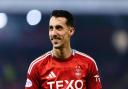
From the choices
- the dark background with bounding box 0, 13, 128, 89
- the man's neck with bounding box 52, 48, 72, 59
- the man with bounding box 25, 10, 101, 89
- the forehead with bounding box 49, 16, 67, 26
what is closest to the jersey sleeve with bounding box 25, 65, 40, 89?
the man with bounding box 25, 10, 101, 89

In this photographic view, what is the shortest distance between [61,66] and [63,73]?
0.25 feet

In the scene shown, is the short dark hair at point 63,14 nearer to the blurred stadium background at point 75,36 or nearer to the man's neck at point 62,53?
the man's neck at point 62,53

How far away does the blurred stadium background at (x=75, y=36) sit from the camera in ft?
32.8

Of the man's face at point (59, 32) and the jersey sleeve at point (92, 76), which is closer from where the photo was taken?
the man's face at point (59, 32)

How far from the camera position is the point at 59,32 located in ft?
14.2

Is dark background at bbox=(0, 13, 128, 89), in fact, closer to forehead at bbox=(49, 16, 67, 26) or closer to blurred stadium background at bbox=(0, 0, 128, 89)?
blurred stadium background at bbox=(0, 0, 128, 89)

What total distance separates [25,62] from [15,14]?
1.00 m

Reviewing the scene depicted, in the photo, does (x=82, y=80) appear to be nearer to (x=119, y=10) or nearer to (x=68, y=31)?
(x=68, y=31)

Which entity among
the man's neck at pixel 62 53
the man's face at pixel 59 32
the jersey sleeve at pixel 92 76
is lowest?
the jersey sleeve at pixel 92 76

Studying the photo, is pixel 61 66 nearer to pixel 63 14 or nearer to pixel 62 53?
pixel 62 53

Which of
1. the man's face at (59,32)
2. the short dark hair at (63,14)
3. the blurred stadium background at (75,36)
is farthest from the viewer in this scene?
the blurred stadium background at (75,36)

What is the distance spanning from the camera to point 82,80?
4398 mm

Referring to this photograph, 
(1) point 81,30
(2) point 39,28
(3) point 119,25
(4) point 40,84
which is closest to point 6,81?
(2) point 39,28

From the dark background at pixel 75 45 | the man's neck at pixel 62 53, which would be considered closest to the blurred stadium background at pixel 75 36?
the dark background at pixel 75 45
